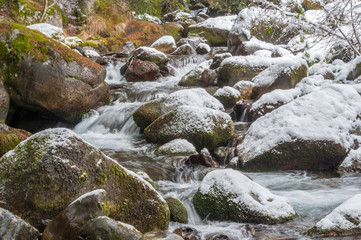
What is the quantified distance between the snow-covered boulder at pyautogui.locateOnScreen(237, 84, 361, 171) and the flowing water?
0.22 metres

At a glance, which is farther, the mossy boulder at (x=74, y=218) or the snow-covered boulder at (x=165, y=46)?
the snow-covered boulder at (x=165, y=46)

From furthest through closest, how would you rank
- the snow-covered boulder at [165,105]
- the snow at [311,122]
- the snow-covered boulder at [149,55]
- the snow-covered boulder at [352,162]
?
the snow-covered boulder at [149,55], the snow-covered boulder at [165,105], the snow at [311,122], the snow-covered boulder at [352,162]

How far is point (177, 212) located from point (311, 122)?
314 centimetres

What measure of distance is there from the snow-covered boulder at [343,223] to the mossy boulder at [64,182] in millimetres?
1519

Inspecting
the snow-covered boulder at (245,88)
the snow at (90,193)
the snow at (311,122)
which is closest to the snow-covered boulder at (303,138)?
the snow at (311,122)

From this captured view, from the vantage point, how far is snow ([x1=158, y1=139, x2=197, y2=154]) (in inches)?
230

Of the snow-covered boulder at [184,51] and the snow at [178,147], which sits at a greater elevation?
the snow-covered boulder at [184,51]

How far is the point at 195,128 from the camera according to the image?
6246 millimetres

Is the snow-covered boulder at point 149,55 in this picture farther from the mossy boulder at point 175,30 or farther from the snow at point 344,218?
the snow at point 344,218

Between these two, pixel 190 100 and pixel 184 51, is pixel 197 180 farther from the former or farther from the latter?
pixel 184 51

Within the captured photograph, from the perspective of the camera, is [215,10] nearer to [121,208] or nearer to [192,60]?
[192,60]

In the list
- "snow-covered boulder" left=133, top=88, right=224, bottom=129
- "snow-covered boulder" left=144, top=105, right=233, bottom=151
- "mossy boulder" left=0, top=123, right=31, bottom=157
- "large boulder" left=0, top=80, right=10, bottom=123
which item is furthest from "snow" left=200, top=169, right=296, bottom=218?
"large boulder" left=0, top=80, right=10, bottom=123

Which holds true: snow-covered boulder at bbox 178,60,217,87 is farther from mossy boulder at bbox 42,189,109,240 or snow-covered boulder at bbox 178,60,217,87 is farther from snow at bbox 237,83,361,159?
mossy boulder at bbox 42,189,109,240

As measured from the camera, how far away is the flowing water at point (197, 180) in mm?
3520
